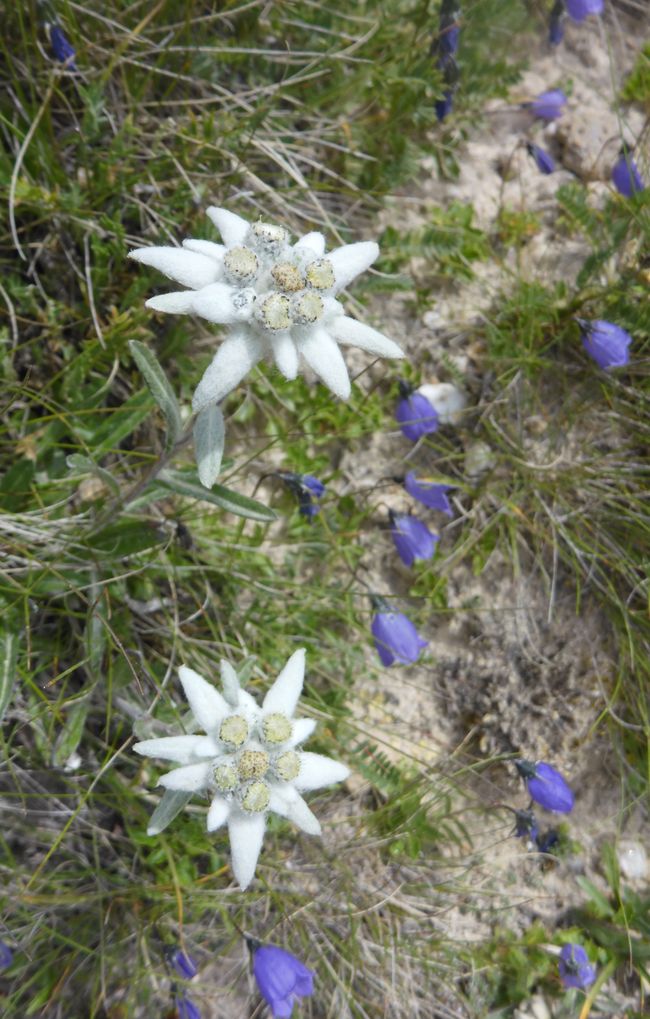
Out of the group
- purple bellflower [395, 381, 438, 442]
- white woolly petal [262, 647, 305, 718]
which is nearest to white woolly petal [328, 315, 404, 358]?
white woolly petal [262, 647, 305, 718]

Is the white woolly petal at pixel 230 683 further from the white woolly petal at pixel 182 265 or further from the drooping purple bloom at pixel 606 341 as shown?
the drooping purple bloom at pixel 606 341

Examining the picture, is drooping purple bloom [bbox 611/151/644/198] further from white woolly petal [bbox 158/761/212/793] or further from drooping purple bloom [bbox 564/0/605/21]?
white woolly petal [bbox 158/761/212/793]

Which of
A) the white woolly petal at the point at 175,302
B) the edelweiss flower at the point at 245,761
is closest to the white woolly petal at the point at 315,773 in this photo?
the edelweiss flower at the point at 245,761

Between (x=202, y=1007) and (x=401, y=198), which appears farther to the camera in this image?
(x=401, y=198)

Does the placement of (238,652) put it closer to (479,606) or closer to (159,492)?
(159,492)

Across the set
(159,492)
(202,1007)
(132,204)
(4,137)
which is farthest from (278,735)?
(4,137)

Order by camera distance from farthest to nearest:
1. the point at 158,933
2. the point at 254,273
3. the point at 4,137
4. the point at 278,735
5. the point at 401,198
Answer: the point at 401,198 < the point at 4,137 < the point at 158,933 < the point at 278,735 < the point at 254,273
